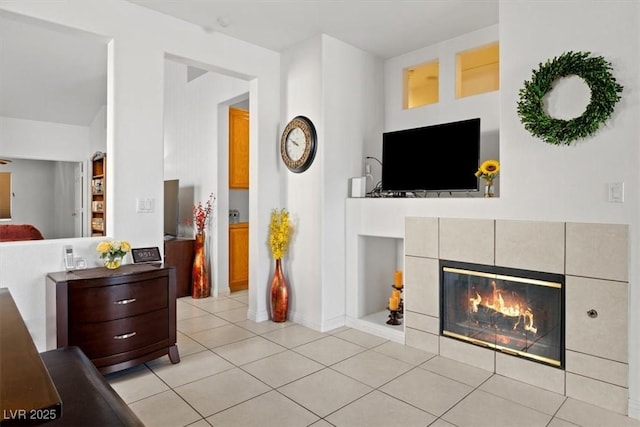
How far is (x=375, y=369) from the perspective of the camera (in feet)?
9.59

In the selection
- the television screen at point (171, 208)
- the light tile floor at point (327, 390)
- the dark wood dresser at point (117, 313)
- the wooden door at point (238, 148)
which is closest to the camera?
the light tile floor at point (327, 390)

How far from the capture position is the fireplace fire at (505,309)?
2.62 m

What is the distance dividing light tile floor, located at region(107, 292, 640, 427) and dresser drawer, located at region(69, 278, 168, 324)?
473 mm

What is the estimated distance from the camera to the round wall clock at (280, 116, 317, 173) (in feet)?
12.4

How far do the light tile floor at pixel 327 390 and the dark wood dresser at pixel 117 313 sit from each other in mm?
187

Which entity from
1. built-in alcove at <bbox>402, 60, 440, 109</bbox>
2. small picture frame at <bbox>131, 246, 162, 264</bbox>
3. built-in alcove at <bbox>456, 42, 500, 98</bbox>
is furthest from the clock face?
built-in alcove at <bbox>456, 42, 500, 98</bbox>

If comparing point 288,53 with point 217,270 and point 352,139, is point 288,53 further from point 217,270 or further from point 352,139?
point 217,270

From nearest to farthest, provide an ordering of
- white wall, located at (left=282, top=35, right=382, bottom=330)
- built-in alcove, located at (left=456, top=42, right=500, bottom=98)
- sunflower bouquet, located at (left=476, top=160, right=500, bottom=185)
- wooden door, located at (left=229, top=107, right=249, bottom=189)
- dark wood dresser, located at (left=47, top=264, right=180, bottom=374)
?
1. dark wood dresser, located at (left=47, top=264, right=180, bottom=374)
2. sunflower bouquet, located at (left=476, top=160, right=500, bottom=185)
3. white wall, located at (left=282, top=35, right=382, bottom=330)
4. built-in alcove, located at (left=456, top=42, right=500, bottom=98)
5. wooden door, located at (left=229, top=107, right=249, bottom=189)

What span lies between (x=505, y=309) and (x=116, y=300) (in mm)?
2762

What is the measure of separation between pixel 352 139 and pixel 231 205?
96.5 inches

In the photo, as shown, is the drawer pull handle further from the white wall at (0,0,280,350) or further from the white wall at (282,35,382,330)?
the white wall at (282,35,382,330)

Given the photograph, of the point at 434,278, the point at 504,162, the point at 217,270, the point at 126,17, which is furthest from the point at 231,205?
the point at 504,162

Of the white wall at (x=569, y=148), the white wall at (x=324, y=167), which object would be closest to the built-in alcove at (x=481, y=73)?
the white wall at (x=324, y=167)

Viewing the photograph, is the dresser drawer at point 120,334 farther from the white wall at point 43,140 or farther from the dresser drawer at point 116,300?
the white wall at point 43,140
